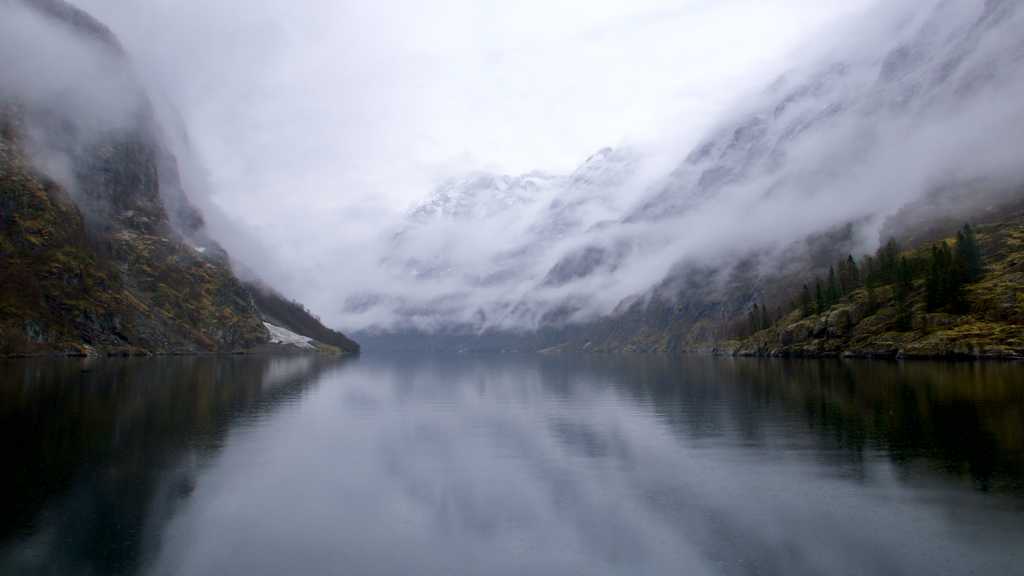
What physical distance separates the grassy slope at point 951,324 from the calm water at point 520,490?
87686 millimetres

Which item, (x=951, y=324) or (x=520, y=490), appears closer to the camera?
(x=520, y=490)

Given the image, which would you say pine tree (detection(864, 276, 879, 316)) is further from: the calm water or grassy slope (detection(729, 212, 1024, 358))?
the calm water

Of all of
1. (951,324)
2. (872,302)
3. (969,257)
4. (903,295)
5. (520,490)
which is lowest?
(520,490)

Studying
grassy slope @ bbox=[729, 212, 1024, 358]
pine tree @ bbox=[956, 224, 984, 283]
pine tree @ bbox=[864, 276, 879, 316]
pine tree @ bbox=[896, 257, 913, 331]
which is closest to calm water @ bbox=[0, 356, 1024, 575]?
grassy slope @ bbox=[729, 212, 1024, 358]

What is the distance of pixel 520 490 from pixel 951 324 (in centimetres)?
15355

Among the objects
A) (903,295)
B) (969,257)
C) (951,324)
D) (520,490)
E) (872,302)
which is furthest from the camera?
(872,302)

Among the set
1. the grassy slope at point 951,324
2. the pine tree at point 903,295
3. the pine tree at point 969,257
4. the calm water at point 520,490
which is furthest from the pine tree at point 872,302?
the calm water at point 520,490

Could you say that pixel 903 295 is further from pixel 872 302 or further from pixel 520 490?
pixel 520 490

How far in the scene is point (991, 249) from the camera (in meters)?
191

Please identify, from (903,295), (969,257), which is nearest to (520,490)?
(903,295)

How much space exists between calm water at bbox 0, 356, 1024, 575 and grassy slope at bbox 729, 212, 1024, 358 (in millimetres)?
87686

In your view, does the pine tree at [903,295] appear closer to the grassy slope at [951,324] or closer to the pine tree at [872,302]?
the grassy slope at [951,324]

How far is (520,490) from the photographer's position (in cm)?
3616

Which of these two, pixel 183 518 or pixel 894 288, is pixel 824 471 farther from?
pixel 894 288
